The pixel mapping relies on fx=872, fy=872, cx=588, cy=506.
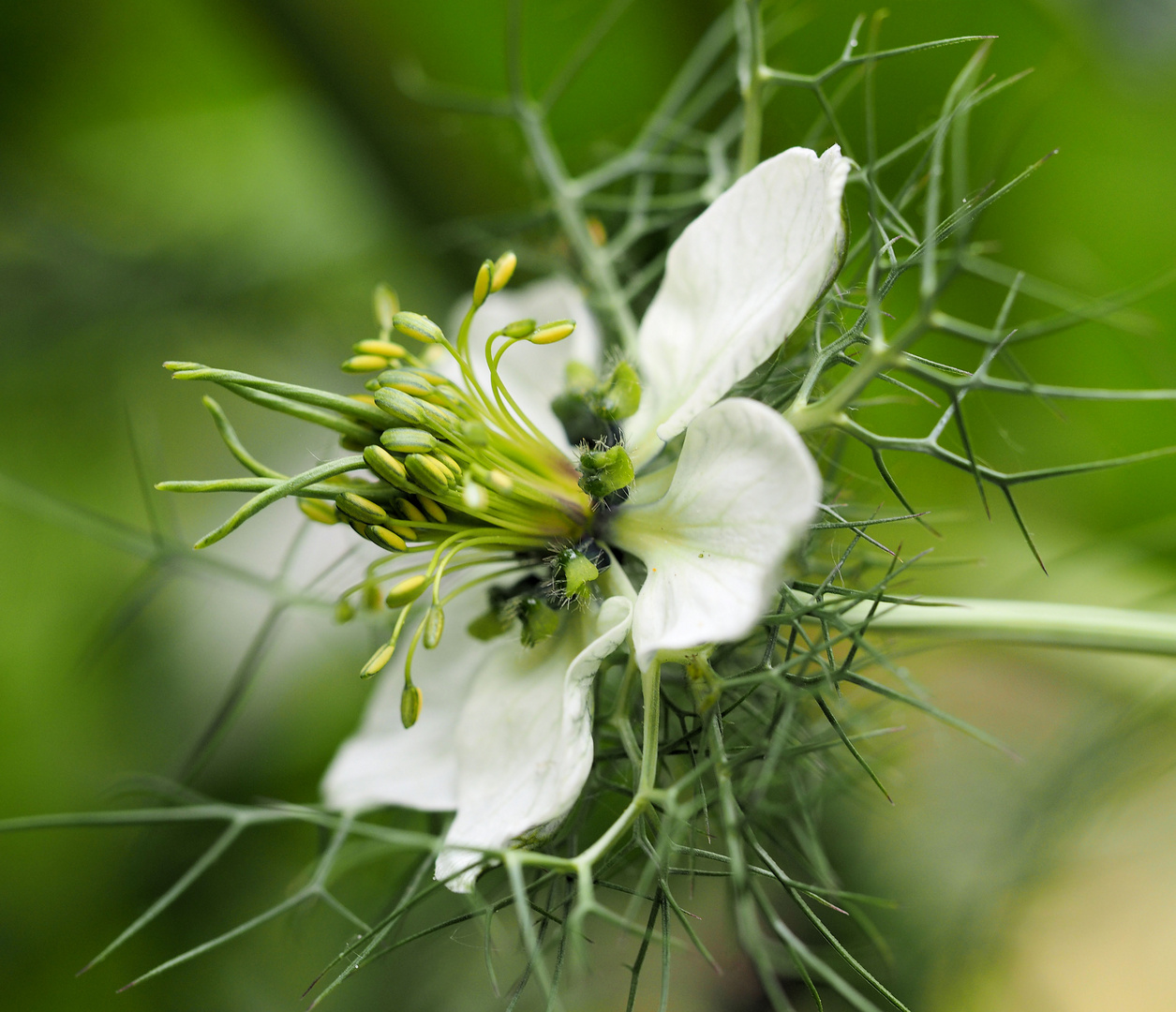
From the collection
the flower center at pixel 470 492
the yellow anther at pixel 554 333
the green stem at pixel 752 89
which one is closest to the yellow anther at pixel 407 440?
the flower center at pixel 470 492

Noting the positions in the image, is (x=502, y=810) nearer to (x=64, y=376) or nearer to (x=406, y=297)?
(x=406, y=297)

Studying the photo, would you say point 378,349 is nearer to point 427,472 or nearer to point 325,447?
point 427,472

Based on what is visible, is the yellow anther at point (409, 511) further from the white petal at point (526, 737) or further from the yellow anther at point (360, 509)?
the white petal at point (526, 737)

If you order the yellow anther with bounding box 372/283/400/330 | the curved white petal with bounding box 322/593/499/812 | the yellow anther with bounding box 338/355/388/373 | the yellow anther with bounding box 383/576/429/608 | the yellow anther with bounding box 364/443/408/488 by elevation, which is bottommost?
the curved white petal with bounding box 322/593/499/812

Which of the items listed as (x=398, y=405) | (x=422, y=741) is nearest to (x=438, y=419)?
(x=398, y=405)

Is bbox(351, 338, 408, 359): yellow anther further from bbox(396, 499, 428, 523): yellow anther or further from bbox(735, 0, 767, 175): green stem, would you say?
bbox(735, 0, 767, 175): green stem

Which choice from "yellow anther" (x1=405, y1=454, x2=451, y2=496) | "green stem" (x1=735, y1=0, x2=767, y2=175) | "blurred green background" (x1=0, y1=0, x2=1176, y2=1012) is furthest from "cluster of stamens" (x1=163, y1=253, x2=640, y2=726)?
"blurred green background" (x1=0, y1=0, x2=1176, y2=1012)
